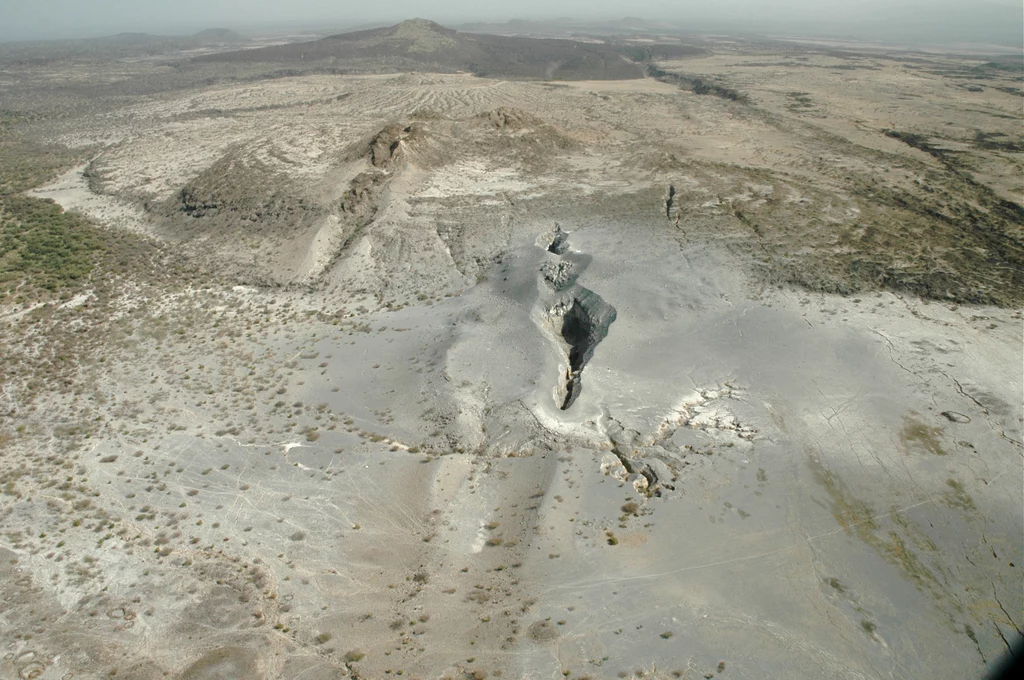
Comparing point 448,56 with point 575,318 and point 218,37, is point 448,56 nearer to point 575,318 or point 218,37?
point 575,318

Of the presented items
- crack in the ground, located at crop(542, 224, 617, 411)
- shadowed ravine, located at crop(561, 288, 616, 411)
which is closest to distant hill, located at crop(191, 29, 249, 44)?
crack in the ground, located at crop(542, 224, 617, 411)

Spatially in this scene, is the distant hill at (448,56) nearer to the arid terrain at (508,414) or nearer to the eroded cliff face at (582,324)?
the arid terrain at (508,414)

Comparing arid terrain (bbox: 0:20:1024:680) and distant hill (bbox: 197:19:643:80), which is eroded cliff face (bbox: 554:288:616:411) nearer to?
arid terrain (bbox: 0:20:1024:680)

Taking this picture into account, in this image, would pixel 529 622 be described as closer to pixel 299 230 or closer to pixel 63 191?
pixel 299 230

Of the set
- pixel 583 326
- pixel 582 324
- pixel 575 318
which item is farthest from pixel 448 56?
pixel 583 326

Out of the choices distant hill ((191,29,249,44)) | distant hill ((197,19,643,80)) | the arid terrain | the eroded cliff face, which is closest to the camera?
the arid terrain

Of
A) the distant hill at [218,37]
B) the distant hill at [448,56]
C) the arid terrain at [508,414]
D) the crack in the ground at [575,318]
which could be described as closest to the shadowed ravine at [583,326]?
the crack in the ground at [575,318]

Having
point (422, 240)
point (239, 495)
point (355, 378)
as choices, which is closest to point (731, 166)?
point (422, 240)
